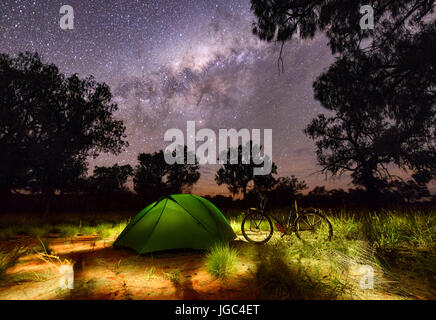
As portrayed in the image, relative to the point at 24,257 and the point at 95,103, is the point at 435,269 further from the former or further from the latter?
the point at 95,103

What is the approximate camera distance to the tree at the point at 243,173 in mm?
33250

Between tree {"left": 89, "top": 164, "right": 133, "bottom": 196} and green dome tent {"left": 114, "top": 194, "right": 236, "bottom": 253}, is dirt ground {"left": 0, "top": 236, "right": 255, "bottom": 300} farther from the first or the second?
tree {"left": 89, "top": 164, "right": 133, "bottom": 196}

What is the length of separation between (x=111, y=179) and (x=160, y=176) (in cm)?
686

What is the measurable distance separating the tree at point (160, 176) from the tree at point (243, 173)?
4.74 m

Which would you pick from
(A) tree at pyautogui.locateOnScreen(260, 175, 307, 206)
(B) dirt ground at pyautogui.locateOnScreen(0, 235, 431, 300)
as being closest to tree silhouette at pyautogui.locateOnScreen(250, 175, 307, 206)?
(A) tree at pyautogui.locateOnScreen(260, 175, 307, 206)

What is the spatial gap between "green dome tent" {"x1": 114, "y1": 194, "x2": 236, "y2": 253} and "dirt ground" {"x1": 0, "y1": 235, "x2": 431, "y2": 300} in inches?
11.6

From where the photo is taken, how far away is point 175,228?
5531mm

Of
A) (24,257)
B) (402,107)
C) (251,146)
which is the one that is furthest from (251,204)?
(24,257)

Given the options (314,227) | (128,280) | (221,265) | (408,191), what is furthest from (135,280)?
(408,191)

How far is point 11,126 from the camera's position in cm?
1371

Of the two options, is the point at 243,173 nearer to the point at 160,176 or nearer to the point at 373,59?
the point at 160,176

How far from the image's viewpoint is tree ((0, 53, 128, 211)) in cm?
1365

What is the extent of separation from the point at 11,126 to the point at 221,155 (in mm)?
24853

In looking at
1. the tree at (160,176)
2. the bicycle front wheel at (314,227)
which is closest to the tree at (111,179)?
the tree at (160,176)
